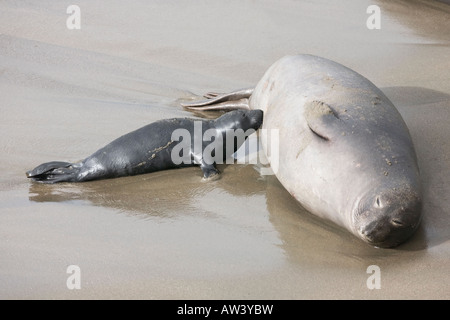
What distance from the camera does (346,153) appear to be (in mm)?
3701

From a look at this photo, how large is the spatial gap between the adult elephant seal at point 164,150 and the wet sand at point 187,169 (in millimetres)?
79

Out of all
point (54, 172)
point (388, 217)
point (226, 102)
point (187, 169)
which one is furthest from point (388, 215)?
point (226, 102)

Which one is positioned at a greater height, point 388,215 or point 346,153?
point 346,153

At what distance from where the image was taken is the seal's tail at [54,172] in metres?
4.26

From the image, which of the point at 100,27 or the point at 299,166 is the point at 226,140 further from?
the point at 100,27

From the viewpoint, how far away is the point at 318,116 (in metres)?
3.97

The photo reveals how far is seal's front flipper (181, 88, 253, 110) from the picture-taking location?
541 centimetres

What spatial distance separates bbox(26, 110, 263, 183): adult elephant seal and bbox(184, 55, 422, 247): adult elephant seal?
0.27 metres

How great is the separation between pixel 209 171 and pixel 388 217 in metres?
1.40

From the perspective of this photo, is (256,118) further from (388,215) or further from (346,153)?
(388,215)

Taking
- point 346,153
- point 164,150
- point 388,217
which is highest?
point 346,153

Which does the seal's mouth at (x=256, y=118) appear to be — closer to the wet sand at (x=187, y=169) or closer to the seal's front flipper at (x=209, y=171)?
the wet sand at (x=187, y=169)
